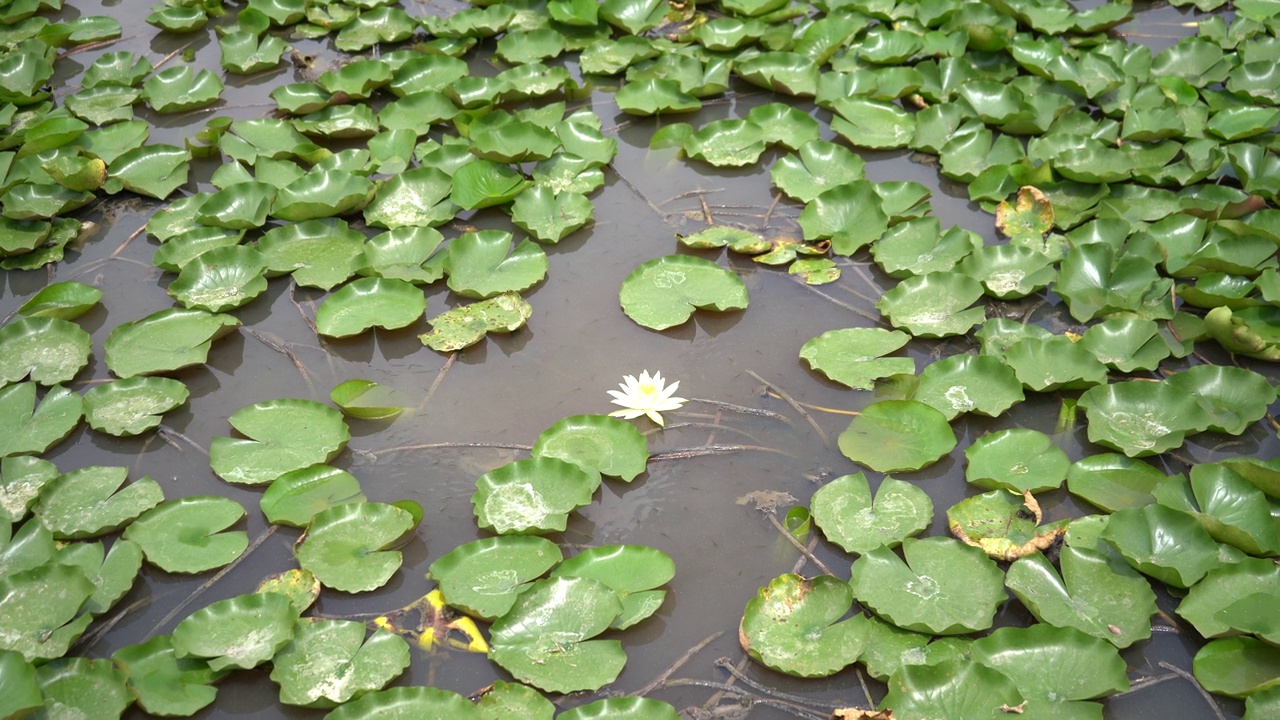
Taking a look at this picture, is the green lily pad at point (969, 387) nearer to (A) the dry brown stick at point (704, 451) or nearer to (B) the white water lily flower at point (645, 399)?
(A) the dry brown stick at point (704, 451)

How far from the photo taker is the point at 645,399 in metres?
3.00

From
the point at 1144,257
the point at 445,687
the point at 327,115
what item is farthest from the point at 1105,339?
the point at 327,115

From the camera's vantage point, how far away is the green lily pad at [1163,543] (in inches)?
95.7

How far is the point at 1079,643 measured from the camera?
2266 millimetres

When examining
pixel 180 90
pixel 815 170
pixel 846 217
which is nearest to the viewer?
pixel 846 217

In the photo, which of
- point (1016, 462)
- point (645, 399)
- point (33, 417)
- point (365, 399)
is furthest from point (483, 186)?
point (1016, 462)

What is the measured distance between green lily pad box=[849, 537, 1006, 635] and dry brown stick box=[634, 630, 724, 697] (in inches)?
15.2

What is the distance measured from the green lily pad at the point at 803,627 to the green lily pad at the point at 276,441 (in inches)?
Result: 52.1

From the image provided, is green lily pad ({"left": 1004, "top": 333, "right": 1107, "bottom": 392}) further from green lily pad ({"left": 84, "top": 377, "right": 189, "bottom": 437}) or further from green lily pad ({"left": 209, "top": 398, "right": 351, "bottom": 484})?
green lily pad ({"left": 84, "top": 377, "right": 189, "bottom": 437})

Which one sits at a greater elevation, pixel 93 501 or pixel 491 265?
pixel 491 265

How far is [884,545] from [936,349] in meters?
0.92

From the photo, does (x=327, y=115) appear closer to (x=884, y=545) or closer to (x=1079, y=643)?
(x=884, y=545)

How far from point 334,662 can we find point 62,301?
1.88m

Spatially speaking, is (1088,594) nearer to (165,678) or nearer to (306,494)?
(306,494)
